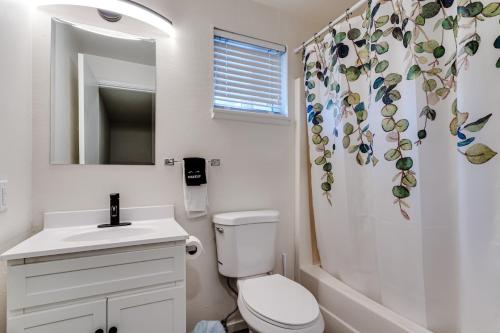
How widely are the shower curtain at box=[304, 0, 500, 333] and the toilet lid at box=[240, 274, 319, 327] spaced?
1.37ft

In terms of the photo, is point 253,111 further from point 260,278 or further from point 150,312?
point 150,312

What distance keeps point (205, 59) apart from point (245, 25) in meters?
0.41

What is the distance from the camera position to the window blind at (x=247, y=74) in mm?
1729

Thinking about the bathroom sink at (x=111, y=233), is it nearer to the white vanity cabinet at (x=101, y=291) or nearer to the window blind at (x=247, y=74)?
the white vanity cabinet at (x=101, y=291)

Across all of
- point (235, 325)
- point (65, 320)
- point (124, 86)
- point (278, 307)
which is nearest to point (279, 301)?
point (278, 307)

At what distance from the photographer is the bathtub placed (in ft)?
3.96

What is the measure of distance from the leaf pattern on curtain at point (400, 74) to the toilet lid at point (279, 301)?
0.61m

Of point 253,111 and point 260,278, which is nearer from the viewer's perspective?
point 260,278

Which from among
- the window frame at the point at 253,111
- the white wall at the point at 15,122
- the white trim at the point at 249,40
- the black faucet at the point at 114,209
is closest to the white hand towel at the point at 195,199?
the black faucet at the point at 114,209

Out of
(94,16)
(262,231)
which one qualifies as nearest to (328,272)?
(262,231)

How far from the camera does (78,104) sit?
1362 millimetres

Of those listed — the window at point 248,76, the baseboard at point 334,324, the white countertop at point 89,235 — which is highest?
the window at point 248,76

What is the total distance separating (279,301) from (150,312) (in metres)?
0.60

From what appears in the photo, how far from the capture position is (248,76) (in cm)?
182
